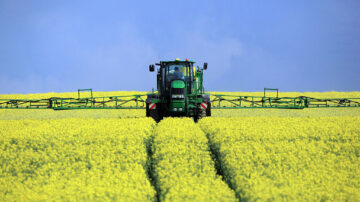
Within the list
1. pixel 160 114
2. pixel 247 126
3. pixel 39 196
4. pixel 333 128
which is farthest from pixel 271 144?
pixel 160 114

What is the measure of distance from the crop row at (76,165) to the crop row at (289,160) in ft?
8.11

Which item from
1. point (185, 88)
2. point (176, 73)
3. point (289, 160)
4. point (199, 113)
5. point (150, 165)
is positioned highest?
point (176, 73)

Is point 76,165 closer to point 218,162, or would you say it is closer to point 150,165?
point 150,165

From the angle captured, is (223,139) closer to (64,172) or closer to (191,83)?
(64,172)

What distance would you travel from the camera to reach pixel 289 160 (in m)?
10.2

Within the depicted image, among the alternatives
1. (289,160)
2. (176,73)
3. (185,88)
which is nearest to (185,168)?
(289,160)

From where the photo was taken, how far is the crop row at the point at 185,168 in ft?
26.7

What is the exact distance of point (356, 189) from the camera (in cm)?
887

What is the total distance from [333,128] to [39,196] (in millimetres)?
10701

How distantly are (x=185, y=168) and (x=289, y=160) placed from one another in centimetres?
312

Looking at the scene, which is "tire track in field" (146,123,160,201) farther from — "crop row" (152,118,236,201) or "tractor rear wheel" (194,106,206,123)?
"tractor rear wheel" (194,106,206,123)

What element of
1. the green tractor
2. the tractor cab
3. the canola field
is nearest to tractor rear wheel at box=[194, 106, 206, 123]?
the green tractor

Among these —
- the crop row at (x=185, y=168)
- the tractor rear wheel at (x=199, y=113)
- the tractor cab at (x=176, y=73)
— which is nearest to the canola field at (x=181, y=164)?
the crop row at (x=185, y=168)

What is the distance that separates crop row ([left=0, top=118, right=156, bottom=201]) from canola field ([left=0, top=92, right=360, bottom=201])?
3 centimetres
